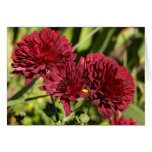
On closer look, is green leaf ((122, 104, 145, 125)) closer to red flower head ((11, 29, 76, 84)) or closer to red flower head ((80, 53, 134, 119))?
red flower head ((80, 53, 134, 119))

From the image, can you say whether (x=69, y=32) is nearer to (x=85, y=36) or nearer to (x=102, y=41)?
(x=85, y=36)

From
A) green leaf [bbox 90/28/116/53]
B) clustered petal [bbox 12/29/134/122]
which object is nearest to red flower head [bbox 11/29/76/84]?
clustered petal [bbox 12/29/134/122]

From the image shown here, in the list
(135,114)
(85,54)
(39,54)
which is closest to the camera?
(39,54)

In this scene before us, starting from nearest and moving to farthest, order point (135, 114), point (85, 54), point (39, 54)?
point (39, 54) < point (135, 114) < point (85, 54)

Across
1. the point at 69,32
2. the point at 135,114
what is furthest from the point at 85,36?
the point at 135,114
